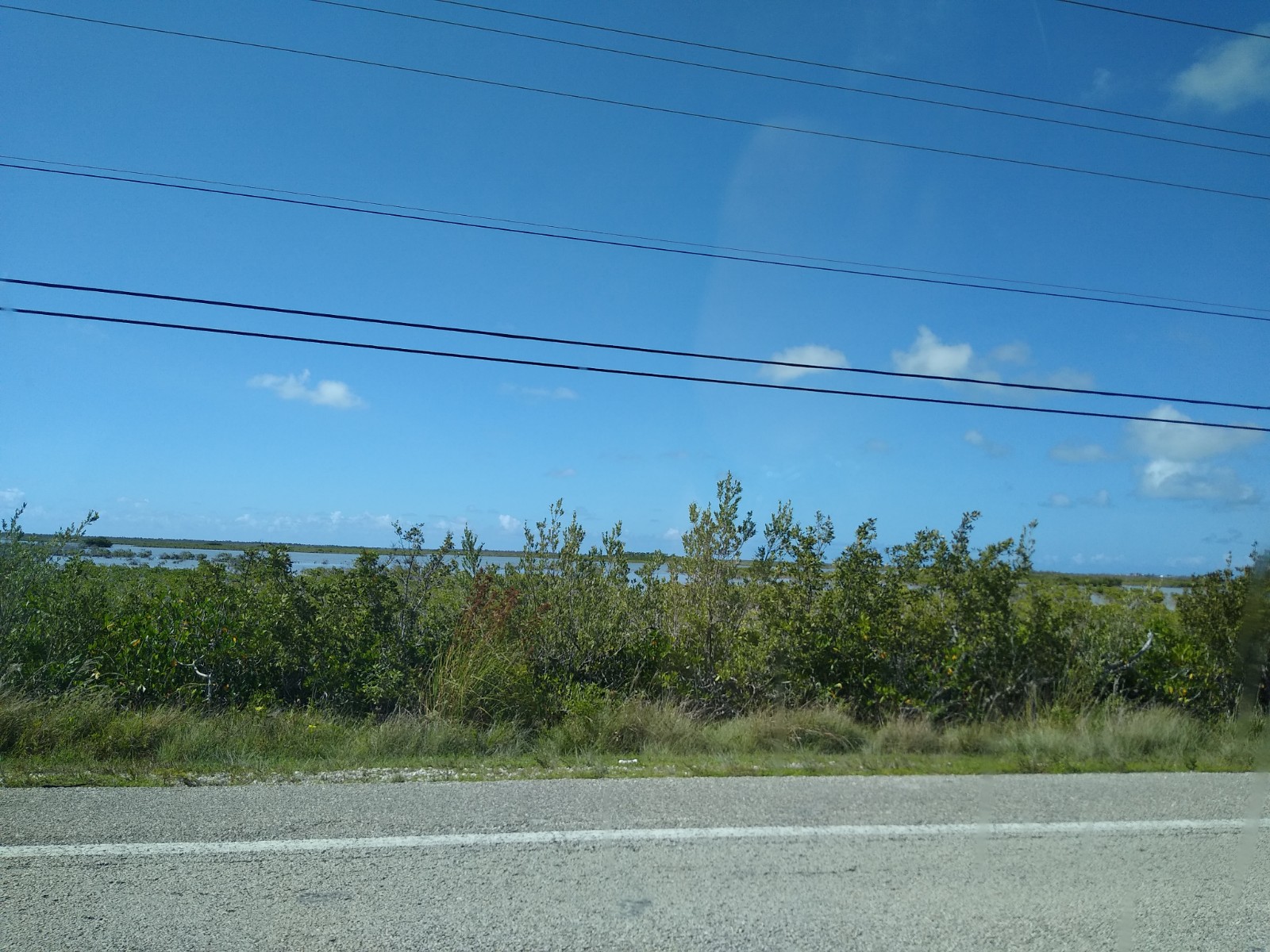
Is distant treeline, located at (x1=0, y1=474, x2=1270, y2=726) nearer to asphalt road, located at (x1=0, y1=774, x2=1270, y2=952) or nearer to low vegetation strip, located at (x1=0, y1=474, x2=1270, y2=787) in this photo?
low vegetation strip, located at (x1=0, y1=474, x2=1270, y2=787)

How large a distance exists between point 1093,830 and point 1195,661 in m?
5.90

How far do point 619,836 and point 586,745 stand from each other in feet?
10.1

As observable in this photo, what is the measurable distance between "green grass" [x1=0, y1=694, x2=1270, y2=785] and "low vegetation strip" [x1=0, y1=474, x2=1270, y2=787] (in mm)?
A: 50

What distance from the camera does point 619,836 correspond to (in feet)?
16.8

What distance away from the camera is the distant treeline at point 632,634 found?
936 cm

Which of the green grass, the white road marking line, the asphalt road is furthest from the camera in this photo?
the green grass

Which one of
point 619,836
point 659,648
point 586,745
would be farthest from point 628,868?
point 659,648

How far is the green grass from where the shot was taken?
6.94 meters

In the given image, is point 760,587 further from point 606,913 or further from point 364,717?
point 606,913

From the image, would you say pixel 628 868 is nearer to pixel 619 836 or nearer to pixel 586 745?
pixel 619 836

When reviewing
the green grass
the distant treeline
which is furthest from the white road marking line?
the distant treeline

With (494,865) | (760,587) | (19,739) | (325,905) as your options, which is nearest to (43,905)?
(325,905)

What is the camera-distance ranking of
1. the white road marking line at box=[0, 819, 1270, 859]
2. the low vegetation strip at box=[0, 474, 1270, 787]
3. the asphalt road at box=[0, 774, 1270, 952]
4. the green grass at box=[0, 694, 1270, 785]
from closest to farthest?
the asphalt road at box=[0, 774, 1270, 952]
the white road marking line at box=[0, 819, 1270, 859]
the green grass at box=[0, 694, 1270, 785]
the low vegetation strip at box=[0, 474, 1270, 787]

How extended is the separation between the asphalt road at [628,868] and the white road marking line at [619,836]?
18 mm
